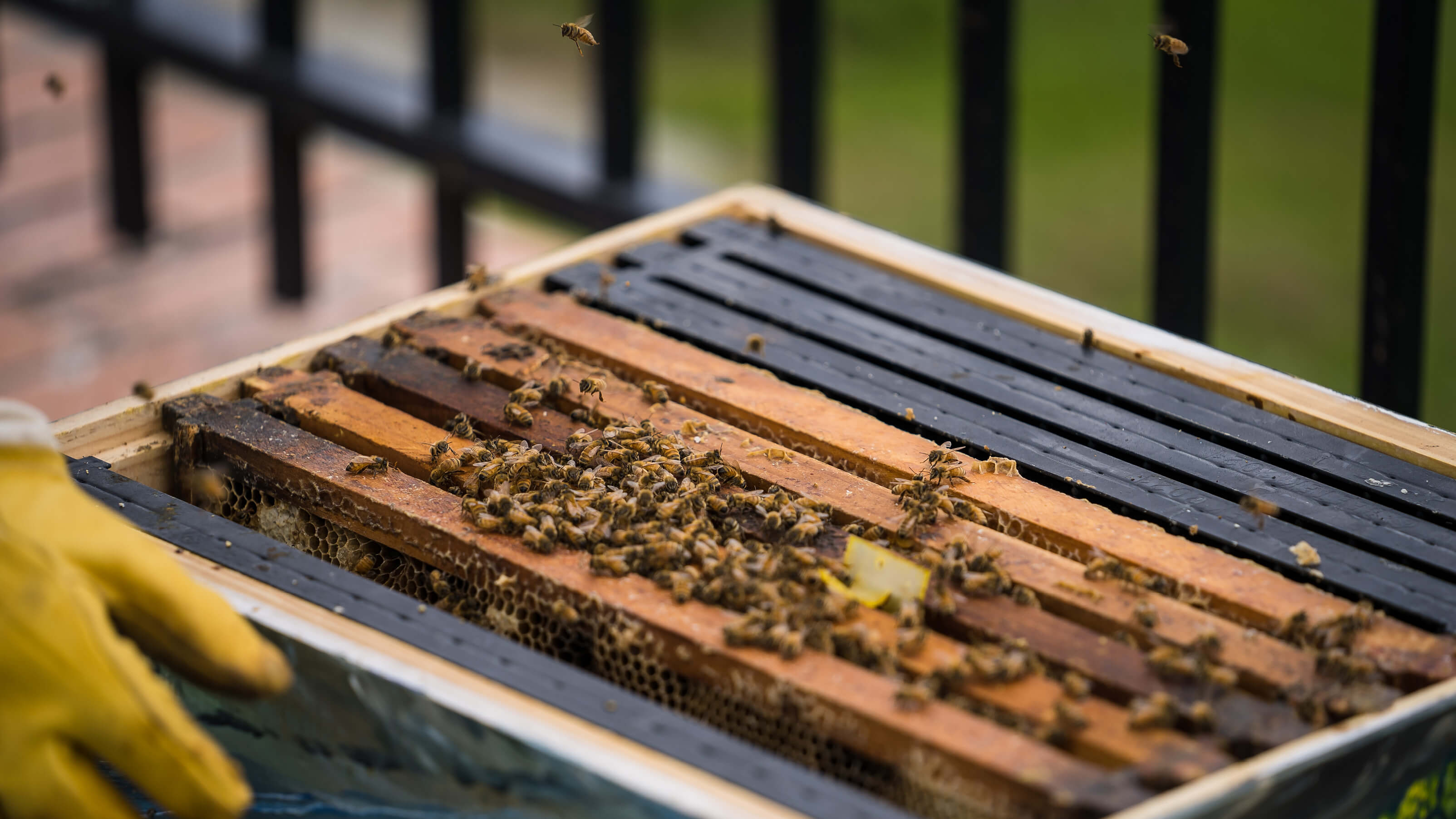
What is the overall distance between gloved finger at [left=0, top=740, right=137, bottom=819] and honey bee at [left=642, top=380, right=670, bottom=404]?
137 cm

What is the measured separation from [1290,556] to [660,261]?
175 centimetres

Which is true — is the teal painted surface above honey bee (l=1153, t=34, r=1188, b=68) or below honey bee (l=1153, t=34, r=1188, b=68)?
below

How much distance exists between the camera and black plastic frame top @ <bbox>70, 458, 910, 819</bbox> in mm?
2240

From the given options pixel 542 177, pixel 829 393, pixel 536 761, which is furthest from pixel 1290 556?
pixel 542 177

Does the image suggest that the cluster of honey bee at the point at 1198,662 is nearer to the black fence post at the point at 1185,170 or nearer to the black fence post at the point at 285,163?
the black fence post at the point at 1185,170

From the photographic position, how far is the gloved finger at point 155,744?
2.15 meters

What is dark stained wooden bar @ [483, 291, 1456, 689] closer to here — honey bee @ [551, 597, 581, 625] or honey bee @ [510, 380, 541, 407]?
honey bee @ [510, 380, 541, 407]

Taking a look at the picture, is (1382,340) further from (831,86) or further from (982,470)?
(831,86)

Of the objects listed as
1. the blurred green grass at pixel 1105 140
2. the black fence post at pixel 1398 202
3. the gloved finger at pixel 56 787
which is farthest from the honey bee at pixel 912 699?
the blurred green grass at pixel 1105 140

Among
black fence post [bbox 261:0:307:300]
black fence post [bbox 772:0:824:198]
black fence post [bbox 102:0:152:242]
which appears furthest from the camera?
black fence post [bbox 102:0:152:242]

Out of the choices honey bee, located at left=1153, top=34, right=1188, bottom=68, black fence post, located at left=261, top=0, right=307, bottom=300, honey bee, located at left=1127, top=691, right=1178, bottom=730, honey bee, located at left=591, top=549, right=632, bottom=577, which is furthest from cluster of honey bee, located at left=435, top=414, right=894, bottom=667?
black fence post, located at left=261, top=0, right=307, bottom=300

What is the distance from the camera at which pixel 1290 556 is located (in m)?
2.79

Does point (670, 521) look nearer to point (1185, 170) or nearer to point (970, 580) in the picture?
point (970, 580)

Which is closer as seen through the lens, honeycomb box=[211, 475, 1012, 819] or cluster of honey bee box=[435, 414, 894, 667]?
honeycomb box=[211, 475, 1012, 819]
